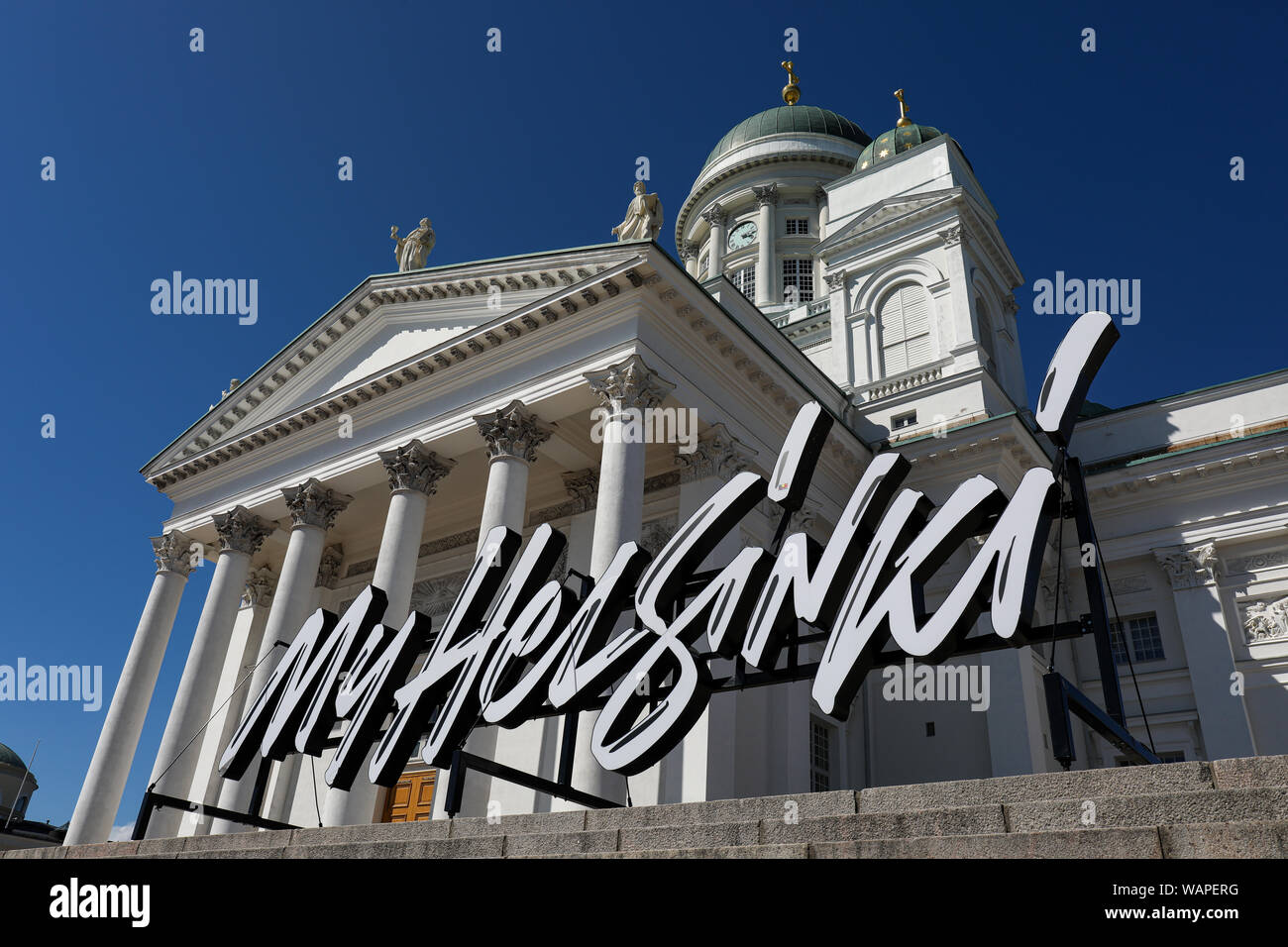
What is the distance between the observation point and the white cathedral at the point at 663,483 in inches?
766

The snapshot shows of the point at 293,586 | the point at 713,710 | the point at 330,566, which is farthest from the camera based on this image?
the point at 330,566

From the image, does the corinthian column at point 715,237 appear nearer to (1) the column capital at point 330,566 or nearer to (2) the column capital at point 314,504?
(1) the column capital at point 330,566

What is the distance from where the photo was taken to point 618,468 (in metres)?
17.5

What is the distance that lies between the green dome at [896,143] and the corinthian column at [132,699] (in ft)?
86.4

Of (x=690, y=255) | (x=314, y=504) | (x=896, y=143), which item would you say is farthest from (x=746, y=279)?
(x=314, y=504)

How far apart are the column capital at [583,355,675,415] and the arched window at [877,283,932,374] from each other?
1321 centimetres

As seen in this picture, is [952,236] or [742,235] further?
[742,235]

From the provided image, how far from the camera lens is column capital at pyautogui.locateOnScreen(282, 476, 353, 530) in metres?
23.5

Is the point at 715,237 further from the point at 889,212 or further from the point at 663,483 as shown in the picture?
the point at 663,483

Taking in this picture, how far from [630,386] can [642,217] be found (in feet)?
14.7

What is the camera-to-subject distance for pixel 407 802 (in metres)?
22.8

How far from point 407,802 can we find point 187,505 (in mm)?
11007
